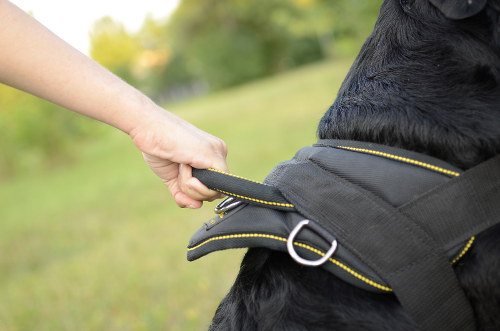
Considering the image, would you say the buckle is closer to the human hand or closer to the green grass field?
the human hand

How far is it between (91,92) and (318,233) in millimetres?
850

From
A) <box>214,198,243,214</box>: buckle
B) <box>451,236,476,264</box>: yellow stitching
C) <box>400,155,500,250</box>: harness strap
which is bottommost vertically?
<box>451,236,476,264</box>: yellow stitching

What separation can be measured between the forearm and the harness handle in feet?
1.08

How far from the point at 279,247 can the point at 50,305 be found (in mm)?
3901

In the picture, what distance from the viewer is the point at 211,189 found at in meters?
1.69

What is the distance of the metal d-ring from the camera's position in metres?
1.31

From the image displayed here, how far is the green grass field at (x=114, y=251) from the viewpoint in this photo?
4.20m

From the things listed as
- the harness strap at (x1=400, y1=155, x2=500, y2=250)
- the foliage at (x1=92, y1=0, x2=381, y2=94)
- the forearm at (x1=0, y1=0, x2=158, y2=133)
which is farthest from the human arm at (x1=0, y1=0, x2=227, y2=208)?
the foliage at (x1=92, y1=0, x2=381, y2=94)

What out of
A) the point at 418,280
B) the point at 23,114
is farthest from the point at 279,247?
the point at 23,114

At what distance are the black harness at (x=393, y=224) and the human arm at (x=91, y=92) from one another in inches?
16.3

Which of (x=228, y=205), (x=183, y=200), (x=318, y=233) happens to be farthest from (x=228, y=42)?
→ (x=318, y=233)

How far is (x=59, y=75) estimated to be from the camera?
1618 millimetres

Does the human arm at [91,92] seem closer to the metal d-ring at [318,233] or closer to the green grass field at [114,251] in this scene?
the metal d-ring at [318,233]

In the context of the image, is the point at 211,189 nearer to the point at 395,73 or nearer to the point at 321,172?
the point at 321,172
